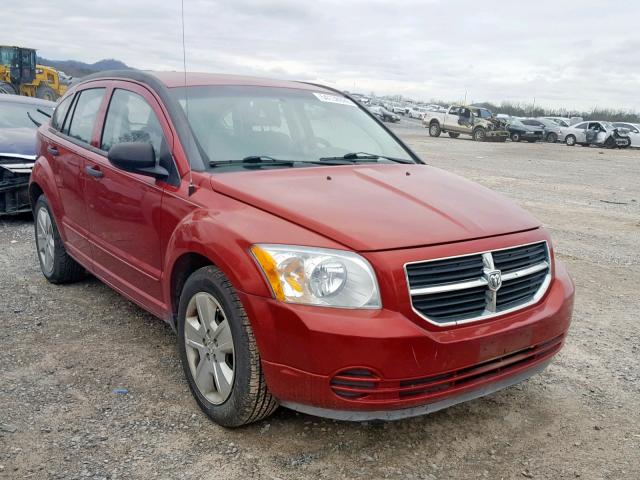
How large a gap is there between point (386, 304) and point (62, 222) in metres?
3.27

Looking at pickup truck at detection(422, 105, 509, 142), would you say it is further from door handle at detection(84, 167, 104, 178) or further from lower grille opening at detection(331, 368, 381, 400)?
lower grille opening at detection(331, 368, 381, 400)

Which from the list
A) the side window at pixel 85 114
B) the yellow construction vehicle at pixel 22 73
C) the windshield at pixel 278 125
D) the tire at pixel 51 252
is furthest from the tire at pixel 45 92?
A: the windshield at pixel 278 125

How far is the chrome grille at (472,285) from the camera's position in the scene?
102 inches

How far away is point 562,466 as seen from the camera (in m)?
2.83

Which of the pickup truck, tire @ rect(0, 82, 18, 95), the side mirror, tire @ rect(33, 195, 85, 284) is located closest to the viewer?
the side mirror

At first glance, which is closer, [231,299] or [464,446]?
[231,299]

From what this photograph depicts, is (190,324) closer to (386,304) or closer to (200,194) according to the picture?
(200,194)

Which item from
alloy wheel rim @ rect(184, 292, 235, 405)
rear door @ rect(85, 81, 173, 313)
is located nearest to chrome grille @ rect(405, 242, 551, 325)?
alloy wheel rim @ rect(184, 292, 235, 405)

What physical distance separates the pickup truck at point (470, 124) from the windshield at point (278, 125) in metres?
30.3

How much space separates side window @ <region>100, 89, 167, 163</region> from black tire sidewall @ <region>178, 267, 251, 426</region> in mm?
920

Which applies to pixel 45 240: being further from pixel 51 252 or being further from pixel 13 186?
pixel 13 186

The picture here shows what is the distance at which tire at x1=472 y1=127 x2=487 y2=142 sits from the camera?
33.1 meters

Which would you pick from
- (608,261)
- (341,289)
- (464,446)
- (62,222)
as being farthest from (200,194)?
(608,261)

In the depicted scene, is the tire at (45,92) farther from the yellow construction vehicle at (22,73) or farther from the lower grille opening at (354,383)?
the lower grille opening at (354,383)
